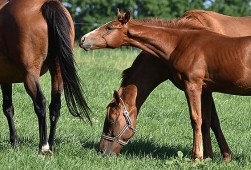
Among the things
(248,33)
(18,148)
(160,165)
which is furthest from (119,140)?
(248,33)

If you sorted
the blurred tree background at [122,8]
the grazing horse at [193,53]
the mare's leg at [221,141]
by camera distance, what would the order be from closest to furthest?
the grazing horse at [193,53] < the mare's leg at [221,141] < the blurred tree background at [122,8]

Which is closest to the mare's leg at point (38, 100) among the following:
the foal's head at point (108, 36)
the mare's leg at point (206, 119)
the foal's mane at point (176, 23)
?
the foal's head at point (108, 36)

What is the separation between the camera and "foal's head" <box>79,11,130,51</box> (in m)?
6.35

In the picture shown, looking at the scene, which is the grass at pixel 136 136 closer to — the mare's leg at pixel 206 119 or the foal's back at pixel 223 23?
the mare's leg at pixel 206 119

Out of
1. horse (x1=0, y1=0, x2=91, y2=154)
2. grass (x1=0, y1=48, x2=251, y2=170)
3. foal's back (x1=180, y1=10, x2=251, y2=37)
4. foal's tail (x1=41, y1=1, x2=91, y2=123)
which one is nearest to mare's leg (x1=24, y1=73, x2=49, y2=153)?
horse (x1=0, y1=0, x2=91, y2=154)

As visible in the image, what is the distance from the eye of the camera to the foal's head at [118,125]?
683 cm

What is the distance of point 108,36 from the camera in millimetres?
6375

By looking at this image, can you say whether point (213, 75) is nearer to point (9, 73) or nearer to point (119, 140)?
point (119, 140)

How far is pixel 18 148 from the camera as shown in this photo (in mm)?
6492

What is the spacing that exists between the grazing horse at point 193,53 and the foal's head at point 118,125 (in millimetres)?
731

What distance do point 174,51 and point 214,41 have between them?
0.46 meters

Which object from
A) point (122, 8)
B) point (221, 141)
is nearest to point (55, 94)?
point (221, 141)

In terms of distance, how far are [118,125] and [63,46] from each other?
1160mm

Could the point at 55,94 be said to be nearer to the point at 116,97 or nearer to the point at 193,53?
the point at 116,97
